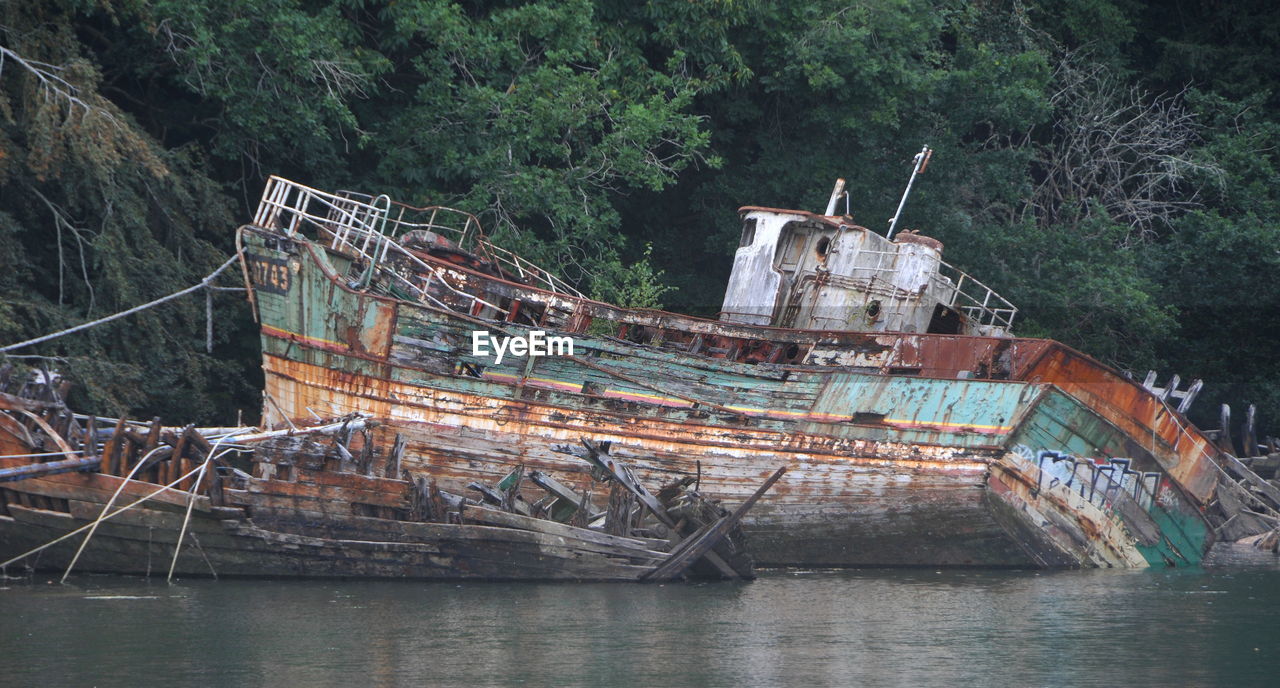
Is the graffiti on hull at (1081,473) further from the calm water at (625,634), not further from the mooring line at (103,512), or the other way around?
the mooring line at (103,512)

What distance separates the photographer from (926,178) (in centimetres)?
2806

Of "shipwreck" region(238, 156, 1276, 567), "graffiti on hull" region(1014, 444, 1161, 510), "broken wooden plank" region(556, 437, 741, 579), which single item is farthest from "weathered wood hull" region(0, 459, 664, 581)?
"graffiti on hull" region(1014, 444, 1161, 510)

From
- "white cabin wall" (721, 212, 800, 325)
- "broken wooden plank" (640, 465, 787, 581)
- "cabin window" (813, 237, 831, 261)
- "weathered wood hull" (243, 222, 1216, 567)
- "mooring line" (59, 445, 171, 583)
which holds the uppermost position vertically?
"cabin window" (813, 237, 831, 261)

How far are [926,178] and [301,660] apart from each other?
18435 mm

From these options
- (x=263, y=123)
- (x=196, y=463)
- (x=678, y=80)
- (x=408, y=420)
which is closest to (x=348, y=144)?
(x=263, y=123)

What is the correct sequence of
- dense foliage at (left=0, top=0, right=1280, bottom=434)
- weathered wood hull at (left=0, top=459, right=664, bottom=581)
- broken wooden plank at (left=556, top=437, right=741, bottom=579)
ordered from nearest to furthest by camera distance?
weathered wood hull at (left=0, top=459, right=664, bottom=581) → broken wooden plank at (left=556, top=437, right=741, bottom=579) → dense foliage at (left=0, top=0, right=1280, bottom=434)

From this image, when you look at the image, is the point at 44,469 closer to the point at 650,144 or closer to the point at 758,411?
the point at 758,411

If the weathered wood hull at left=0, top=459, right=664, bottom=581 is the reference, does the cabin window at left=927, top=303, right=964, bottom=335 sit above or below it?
above

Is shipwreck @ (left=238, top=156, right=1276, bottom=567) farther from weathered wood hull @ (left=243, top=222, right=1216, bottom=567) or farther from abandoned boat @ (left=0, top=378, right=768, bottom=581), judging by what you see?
abandoned boat @ (left=0, top=378, right=768, bottom=581)

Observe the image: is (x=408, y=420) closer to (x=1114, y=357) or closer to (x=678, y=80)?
(x=678, y=80)

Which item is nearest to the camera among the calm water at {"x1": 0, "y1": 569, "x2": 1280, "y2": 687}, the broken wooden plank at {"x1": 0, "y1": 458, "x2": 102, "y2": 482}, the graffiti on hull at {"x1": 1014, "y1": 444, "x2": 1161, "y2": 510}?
the calm water at {"x1": 0, "y1": 569, "x2": 1280, "y2": 687}

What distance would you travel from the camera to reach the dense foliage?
71.3 feet

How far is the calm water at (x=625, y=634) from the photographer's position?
40.2 feet

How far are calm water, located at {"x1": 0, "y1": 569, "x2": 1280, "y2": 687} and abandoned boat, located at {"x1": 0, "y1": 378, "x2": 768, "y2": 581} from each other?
0.28 metres
